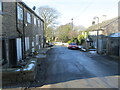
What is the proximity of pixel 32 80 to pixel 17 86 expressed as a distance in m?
0.98

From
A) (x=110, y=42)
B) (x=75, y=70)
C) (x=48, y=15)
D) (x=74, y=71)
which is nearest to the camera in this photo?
(x=74, y=71)

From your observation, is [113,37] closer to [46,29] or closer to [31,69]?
[31,69]

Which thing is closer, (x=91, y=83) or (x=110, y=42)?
(x=91, y=83)

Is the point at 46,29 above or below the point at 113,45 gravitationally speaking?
above

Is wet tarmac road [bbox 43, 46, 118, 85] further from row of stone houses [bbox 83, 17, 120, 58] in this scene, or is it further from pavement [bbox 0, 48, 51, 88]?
row of stone houses [bbox 83, 17, 120, 58]

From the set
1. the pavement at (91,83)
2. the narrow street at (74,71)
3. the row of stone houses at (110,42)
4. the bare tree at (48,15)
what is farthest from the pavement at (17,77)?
the bare tree at (48,15)

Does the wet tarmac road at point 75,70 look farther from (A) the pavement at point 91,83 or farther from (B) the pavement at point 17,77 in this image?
(B) the pavement at point 17,77

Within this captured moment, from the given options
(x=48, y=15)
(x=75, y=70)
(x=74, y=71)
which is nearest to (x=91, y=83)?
(x=74, y=71)

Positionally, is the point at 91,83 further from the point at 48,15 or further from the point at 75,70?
the point at 48,15

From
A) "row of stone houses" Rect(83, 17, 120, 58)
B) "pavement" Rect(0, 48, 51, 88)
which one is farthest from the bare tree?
"pavement" Rect(0, 48, 51, 88)

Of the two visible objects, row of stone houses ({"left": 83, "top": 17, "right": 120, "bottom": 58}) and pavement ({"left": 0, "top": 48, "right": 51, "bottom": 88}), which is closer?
pavement ({"left": 0, "top": 48, "right": 51, "bottom": 88})

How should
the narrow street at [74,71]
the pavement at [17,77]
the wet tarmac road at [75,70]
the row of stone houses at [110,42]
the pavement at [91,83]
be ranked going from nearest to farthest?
the pavement at [91,83] → the pavement at [17,77] → the narrow street at [74,71] → the wet tarmac road at [75,70] → the row of stone houses at [110,42]

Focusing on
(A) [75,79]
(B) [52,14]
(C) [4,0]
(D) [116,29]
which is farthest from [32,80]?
(B) [52,14]

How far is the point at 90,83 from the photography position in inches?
272
